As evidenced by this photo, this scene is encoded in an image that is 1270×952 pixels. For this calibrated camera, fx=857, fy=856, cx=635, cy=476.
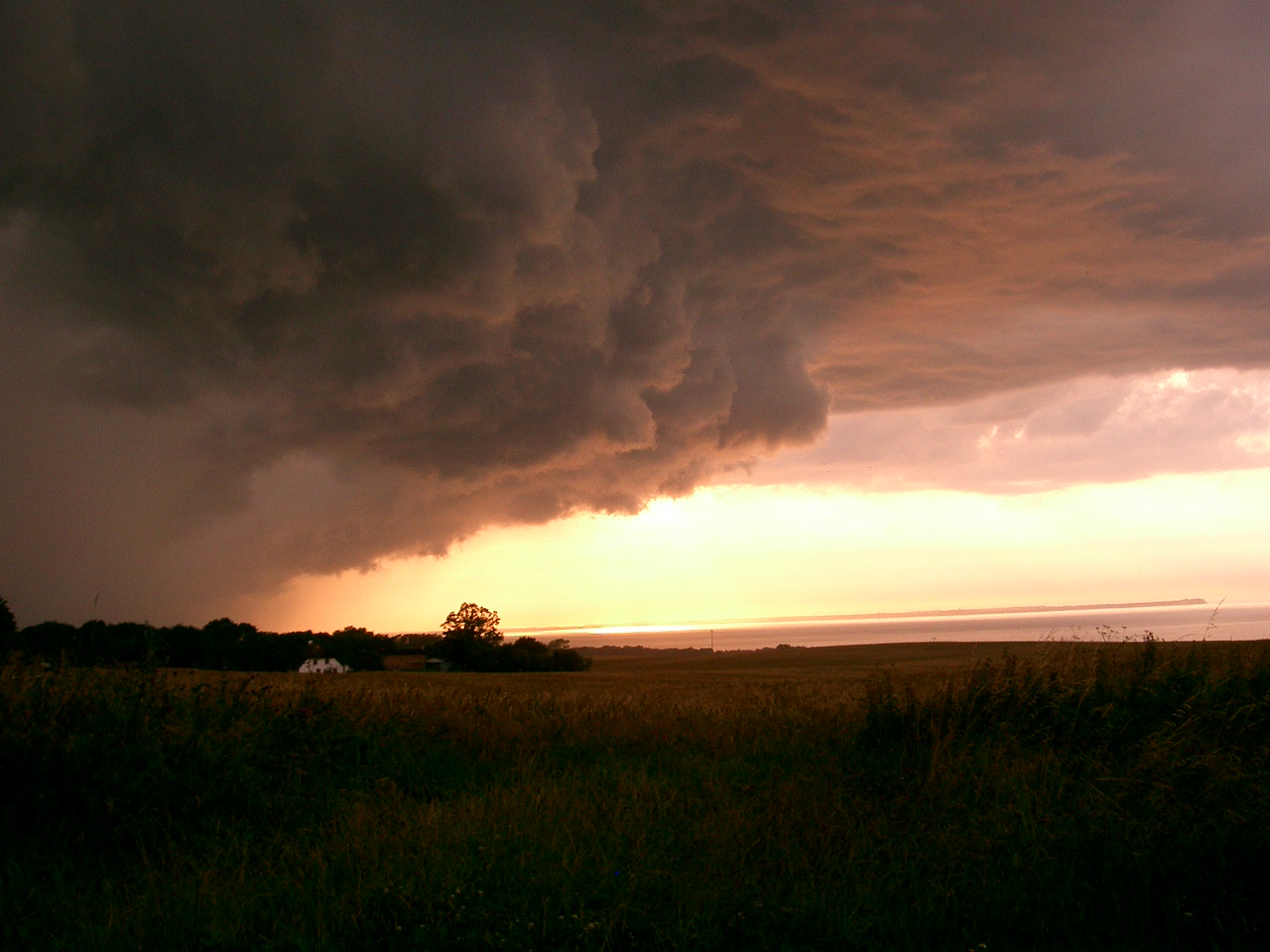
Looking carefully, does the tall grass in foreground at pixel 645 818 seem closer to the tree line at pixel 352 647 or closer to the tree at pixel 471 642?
the tree line at pixel 352 647

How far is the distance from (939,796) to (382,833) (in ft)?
16.1

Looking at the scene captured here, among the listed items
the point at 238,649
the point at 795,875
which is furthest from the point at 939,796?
the point at 238,649

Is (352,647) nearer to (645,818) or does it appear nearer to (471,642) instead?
(471,642)

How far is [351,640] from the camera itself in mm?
62812

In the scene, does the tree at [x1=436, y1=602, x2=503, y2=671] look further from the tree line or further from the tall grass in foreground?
the tall grass in foreground

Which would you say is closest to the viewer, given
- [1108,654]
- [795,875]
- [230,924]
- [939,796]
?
[230,924]

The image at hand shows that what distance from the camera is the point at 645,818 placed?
6.94 meters

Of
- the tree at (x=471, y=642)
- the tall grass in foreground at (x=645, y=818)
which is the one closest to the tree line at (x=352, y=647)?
the tree at (x=471, y=642)

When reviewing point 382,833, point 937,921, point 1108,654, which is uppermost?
point 1108,654

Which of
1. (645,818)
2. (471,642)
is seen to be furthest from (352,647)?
(645,818)

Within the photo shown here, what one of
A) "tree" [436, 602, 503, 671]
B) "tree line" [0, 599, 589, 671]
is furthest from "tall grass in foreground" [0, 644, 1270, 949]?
"tree" [436, 602, 503, 671]

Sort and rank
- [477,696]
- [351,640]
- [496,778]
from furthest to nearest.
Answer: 1. [351,640]
2. [477,696]
3. [496,778]

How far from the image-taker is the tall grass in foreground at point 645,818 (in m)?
5.26

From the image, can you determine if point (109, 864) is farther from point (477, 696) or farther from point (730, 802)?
point (477, 696)
